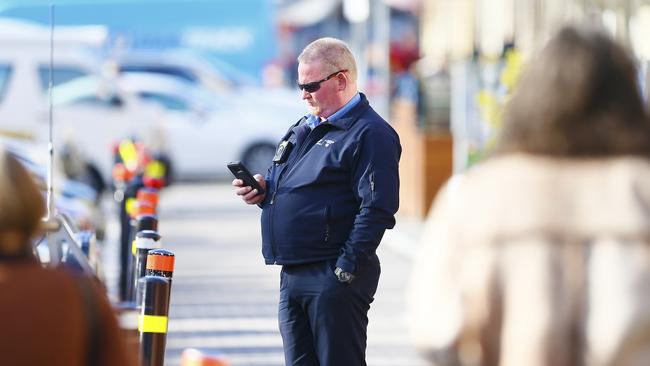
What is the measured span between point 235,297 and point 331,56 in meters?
7.77

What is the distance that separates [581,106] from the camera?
13.1ft

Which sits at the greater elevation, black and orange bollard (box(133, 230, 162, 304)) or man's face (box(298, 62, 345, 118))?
man's face (box(298, 62, 345, 118))

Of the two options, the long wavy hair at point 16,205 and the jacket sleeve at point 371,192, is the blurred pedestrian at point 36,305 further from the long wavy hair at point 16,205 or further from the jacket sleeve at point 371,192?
the jacket sleeve at point 371,192

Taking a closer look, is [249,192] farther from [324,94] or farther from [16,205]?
[16,205]

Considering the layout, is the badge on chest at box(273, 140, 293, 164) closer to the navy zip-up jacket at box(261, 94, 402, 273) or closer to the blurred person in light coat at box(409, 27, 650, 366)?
the navy zip-up jacket at box(261, 94, 402, 273)

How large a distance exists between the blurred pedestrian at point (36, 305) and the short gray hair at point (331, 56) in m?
3.03

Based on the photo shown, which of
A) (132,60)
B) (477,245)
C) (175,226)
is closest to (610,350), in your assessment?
(477,245)

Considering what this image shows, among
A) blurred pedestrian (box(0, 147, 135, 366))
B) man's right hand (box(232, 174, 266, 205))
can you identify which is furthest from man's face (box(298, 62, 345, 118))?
blurred pedestrian (box(0, 147, 135, 366))

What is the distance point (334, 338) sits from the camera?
21.7 ft

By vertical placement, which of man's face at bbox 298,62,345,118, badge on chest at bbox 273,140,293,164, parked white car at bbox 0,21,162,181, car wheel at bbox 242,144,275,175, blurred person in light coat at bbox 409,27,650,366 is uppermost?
parked white car at bbox 0,21,162,181

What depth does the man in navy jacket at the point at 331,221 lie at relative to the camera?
6.56 m

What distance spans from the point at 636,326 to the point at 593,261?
0.59ft

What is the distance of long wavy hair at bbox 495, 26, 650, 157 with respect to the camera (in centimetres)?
399

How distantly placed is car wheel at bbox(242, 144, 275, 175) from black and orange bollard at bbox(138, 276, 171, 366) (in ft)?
72.4
